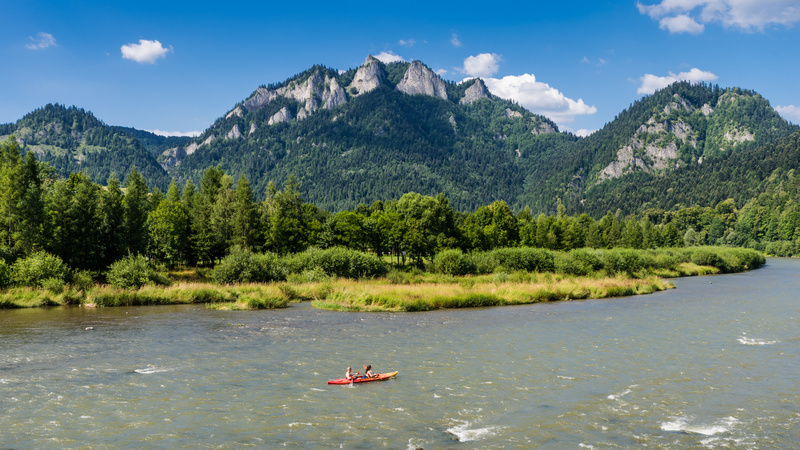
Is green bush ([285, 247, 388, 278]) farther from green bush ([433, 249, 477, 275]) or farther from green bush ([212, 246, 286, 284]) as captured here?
green bush ([433, 249, 477, 275])

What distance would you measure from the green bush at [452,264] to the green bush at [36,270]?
53.7m

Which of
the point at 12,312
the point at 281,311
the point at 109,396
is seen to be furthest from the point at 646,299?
the point at 12,312

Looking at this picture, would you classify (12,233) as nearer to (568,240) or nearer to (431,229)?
(431,229)

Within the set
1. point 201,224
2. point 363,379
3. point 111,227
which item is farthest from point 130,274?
point 363,379

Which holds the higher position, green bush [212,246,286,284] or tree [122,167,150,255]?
tree [122,167,150,255]

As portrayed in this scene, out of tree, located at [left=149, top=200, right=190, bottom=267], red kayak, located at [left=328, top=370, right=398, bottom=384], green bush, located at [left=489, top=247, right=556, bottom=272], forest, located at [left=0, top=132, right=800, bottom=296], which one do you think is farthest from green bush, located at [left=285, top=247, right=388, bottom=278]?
red kayak, located at [left=328, top=370, right=398, bottom=384]

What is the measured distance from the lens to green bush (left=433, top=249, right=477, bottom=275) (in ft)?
283

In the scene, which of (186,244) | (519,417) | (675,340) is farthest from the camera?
(186,244)

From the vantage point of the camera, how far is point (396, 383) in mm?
26062

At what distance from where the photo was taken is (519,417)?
21422mm

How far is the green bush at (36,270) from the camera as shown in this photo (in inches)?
2124

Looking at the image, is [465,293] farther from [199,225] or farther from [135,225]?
[199,225]

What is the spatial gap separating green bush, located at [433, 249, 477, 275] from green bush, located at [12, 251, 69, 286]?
5371 cm

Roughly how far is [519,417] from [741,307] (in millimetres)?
47295
